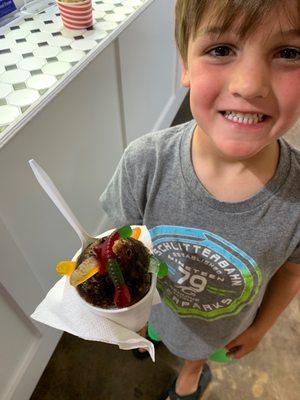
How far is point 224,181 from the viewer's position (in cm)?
50

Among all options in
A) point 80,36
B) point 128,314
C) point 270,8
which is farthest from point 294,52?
point 80,36

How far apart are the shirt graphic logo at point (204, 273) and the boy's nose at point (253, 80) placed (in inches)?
9.1

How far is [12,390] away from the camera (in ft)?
2.85

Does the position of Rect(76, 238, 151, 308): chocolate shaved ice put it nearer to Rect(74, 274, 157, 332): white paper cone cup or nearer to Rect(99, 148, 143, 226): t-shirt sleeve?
Rect(74, 274, 157, 332): white paper cone cup

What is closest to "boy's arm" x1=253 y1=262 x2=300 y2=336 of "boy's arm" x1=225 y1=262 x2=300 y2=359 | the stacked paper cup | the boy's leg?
"boy's arm" x1=225 y1=262 x2=300 y2=359

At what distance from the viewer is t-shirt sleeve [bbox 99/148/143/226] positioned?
1.75 feet

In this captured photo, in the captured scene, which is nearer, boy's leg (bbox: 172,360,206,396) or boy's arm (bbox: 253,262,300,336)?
boy's arm (bbox: 253,262,300,336)

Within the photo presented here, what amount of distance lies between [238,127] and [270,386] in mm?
939

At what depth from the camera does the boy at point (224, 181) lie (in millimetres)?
353

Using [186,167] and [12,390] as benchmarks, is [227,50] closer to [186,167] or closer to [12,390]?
[186,167]

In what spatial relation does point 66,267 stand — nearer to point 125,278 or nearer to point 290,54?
point 125,278

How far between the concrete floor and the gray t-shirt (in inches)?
19.6

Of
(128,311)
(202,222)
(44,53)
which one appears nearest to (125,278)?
(128,311)

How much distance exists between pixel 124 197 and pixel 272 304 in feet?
1.29
